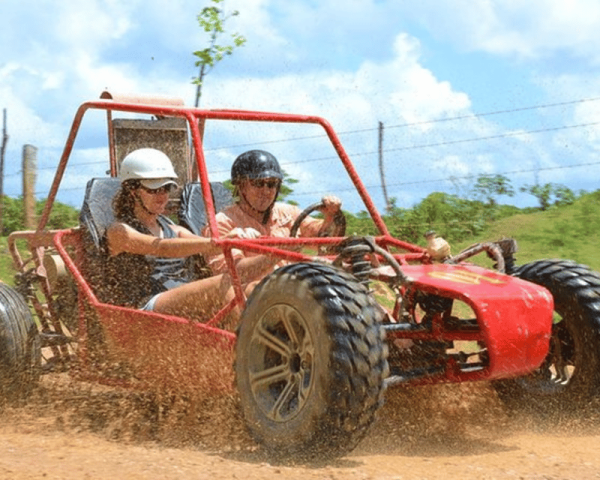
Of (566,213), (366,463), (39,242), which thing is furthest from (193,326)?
(566,213)

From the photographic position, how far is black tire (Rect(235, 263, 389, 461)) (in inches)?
149

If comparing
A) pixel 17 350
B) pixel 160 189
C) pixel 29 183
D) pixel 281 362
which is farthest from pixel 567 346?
pixel 29 183

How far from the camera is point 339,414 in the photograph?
3779mm

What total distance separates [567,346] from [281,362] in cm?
140

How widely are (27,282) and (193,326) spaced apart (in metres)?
1.95

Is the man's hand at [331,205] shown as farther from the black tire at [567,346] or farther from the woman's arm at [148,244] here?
the black tire at [567,346]

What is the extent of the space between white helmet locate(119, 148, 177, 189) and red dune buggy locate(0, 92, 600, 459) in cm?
25

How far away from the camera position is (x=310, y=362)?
3988mm

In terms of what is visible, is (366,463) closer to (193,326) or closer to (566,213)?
(193,326)

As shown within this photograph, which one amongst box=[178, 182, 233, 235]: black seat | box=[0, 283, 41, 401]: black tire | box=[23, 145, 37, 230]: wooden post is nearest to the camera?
box=[0, 283, 41, 401]: black tire

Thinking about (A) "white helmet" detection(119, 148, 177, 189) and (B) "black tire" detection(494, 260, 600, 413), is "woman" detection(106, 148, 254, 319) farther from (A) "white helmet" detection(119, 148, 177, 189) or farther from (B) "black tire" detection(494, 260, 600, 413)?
(B) "black tire" detection(494, 260, 600, 413)

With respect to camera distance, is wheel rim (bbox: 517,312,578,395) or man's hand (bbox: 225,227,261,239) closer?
wheel rim (bbox: 517,312,578,395)

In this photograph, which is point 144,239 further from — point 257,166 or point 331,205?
point 331,205

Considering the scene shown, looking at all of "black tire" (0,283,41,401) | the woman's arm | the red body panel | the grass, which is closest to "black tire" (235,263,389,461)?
the red body panel
